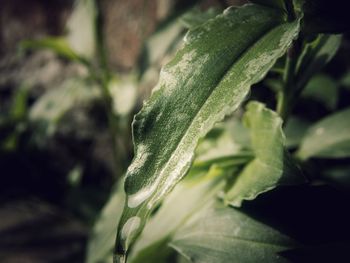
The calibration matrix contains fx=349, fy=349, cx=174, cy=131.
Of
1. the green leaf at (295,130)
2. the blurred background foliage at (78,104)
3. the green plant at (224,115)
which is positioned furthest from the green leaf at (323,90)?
the green plant at (224,115)

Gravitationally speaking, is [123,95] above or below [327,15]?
below

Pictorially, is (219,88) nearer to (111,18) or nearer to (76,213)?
(76,213)

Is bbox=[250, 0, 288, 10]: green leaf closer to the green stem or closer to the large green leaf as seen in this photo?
the large green leaf

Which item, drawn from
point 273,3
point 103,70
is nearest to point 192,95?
point 273,3

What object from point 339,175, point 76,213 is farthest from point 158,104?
point 76,213

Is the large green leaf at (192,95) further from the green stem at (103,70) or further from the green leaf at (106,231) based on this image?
the green stem at (103,70)

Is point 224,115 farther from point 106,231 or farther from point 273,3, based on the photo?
point 106,231
